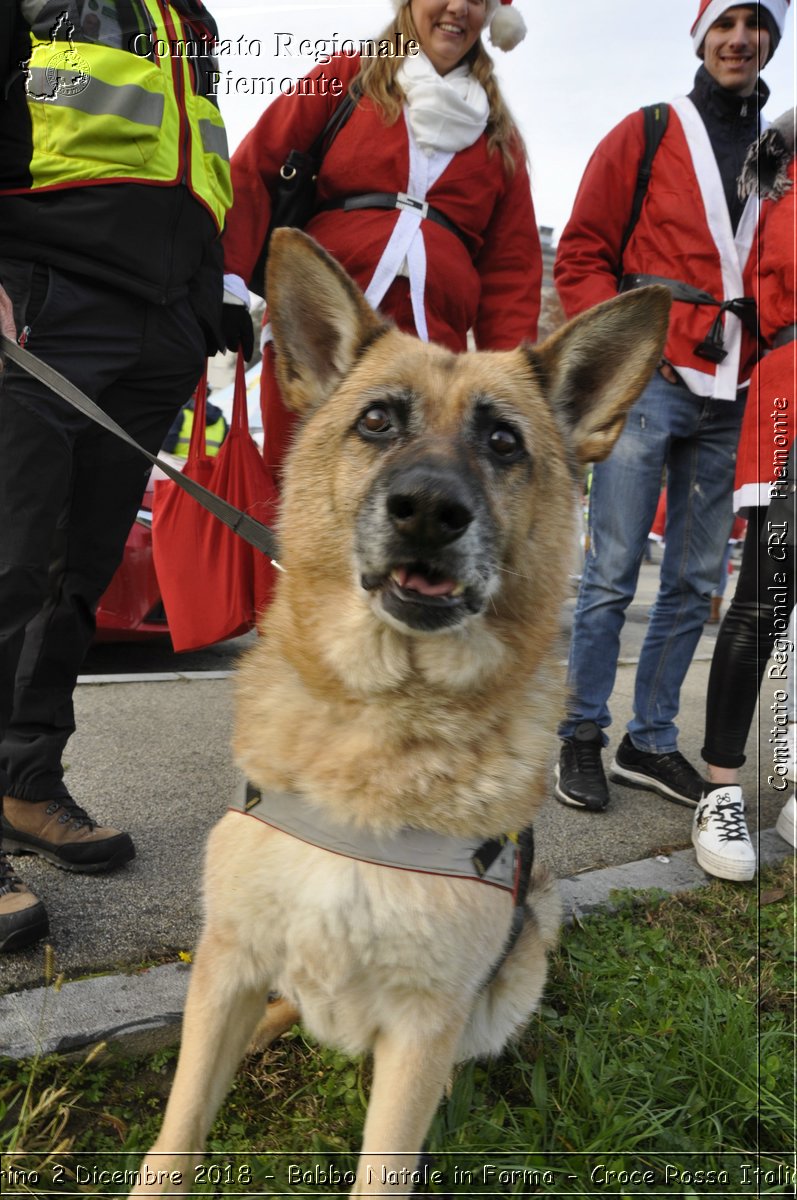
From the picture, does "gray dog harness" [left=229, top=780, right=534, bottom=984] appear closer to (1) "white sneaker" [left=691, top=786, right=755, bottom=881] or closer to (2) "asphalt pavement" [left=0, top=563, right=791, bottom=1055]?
(2) "asphalt pavement" [left=0, top=563, right=791, bottom=1055]

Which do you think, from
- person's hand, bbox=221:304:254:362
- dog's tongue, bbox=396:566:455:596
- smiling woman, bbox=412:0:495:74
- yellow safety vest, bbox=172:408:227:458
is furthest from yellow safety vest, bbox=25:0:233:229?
yellow safety vest, bbox=172:408:227:458

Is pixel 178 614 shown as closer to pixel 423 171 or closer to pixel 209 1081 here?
pixel 209 1081

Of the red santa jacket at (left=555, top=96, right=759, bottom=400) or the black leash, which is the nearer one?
the black leash

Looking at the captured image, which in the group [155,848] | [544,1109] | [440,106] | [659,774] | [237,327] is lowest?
[659,774]

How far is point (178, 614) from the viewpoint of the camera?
9.20ft

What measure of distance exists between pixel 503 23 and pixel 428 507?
97.7 inches

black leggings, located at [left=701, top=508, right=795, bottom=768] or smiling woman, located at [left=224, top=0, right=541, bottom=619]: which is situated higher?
smiling woman, located at [left=224, top=0, right=541, bottom=619]

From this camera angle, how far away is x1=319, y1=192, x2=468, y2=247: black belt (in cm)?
292

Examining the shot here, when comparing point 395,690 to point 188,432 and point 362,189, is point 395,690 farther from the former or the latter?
point 188,432

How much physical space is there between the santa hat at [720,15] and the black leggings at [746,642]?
6.83ft

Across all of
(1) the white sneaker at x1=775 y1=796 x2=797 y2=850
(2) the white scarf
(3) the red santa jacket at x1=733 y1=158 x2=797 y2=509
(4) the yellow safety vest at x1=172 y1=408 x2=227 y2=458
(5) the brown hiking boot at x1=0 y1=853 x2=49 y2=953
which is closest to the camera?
(5) the brown hiking boot at x1=0 y1=853 x2=49 y2=953

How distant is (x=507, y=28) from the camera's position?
302 centimetres

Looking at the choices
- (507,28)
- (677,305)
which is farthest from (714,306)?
(507,28)

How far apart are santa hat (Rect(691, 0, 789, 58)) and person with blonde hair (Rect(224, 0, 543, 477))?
44.4 inches
